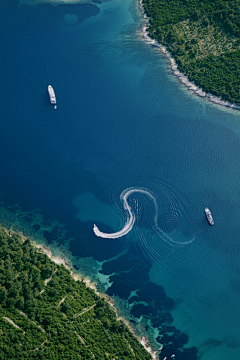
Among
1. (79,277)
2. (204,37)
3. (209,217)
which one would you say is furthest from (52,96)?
(209,217)

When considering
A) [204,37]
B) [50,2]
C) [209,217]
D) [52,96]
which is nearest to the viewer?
[209,217]

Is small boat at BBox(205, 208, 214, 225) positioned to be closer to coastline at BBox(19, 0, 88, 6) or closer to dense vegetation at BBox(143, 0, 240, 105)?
dense vegetation at BBox(143, 0, 240, 105)

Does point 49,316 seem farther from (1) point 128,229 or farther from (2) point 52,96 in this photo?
(2) point 52,96

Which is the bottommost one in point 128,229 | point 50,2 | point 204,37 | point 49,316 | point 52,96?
point 49,316

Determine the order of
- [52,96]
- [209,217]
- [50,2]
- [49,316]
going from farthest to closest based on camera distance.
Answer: [50,2] → [52,96] → [209,217] → [49,316]

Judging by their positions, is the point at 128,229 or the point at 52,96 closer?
the point at 128,229

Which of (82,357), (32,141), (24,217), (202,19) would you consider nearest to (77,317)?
(82,357)

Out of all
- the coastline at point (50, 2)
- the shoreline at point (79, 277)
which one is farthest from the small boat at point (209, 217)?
the coastline at point (50, 2)
